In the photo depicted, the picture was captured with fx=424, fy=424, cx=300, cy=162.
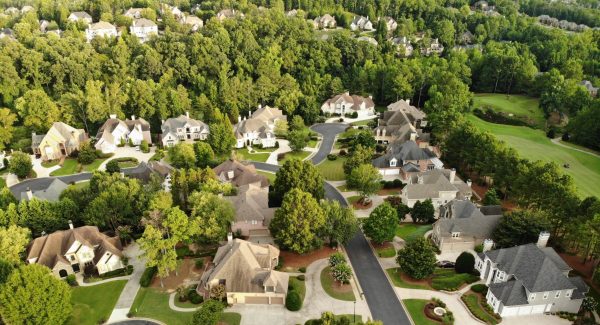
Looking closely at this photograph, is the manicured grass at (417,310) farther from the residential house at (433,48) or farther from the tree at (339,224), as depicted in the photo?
the residential house at (433,48)

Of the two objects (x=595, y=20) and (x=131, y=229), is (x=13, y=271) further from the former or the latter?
(x=595, y=20)

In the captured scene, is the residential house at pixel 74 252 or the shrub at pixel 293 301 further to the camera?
the residential house at pixel 74 252

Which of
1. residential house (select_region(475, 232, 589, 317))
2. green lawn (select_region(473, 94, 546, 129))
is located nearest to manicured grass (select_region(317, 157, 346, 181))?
residential house (select_region(475, 232, 589, 317))

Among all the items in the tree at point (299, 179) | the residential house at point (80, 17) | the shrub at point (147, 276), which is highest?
the residential house at point (80, 17)

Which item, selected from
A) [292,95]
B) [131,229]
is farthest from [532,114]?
[131,229]

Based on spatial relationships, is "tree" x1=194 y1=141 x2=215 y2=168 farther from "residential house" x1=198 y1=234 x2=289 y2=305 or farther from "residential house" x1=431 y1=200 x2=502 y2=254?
"residential house" x1=431 y1=200 x2=502 y2=254

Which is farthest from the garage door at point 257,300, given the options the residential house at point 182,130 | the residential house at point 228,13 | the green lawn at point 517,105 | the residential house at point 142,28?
the residential house at point 228,13

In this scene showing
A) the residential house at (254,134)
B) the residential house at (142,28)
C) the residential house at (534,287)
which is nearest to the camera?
the residential house at (534,287)
